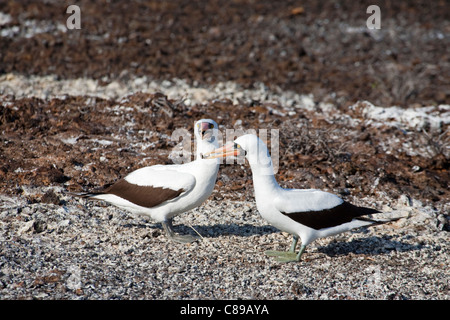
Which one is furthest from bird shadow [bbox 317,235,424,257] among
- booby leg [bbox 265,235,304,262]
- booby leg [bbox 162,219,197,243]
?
booby leg [bbox 162,219,197,243]

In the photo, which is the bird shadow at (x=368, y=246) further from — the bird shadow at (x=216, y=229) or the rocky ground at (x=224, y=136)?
Result: the bird shadow at (x=216, y=229)

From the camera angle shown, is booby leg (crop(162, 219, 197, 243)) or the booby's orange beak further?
booby leg (crop(162, 219, 197, 243))

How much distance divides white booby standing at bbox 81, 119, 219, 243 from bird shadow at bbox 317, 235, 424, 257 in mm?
1630

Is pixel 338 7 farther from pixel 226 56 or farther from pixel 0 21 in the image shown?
pixel 0 21

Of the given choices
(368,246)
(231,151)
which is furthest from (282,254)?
(231,151)

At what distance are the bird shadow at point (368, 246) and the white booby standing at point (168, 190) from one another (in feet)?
5.35

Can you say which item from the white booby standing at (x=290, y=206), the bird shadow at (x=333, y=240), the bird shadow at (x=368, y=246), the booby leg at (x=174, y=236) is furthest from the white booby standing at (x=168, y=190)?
the bird shadow at (x=368, y=246)

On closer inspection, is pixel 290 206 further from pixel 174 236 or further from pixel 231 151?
pixel 174 236

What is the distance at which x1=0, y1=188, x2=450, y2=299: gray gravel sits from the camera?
206 inches

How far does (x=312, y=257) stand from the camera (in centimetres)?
612

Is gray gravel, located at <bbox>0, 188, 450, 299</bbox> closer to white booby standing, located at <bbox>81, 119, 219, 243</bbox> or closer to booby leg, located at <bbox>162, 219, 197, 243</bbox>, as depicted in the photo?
booby leg, located at <bbox>162, 219, 197, 243</bbox>

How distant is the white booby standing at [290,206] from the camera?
18.5ft

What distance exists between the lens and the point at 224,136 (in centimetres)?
912

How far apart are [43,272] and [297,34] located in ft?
38.6
